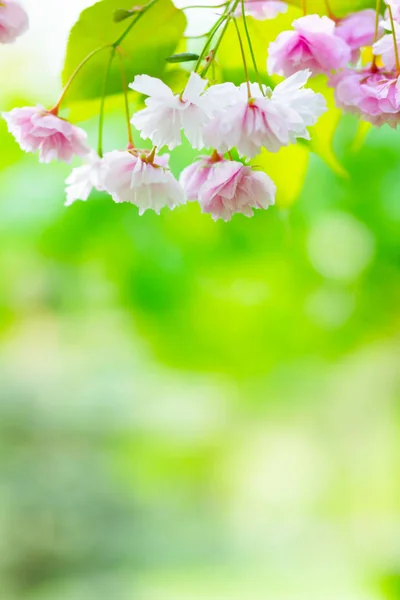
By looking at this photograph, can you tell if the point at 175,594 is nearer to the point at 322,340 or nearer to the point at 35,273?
the point at 322,340

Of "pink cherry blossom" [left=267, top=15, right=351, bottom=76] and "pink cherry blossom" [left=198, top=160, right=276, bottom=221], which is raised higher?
"pink cherry blossom" [left=267, top=15, right=351, bottom=76]

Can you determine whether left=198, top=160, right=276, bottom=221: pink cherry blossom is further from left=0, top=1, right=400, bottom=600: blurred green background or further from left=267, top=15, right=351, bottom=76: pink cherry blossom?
left=0, top=1, right=400, bottom=600: blurred green background

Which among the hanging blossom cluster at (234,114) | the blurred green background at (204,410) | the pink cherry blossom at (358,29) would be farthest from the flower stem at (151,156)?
the blurred green background at (204,410)

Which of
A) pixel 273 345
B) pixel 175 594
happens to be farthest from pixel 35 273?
pixel 175 594

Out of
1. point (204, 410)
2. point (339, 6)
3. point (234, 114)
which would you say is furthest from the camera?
point (204, 410)

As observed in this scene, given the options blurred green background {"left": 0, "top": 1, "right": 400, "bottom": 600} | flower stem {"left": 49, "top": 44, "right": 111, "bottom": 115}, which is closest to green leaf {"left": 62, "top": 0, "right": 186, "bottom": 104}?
flower stem {"left": 49, "top": 44, "right": 111, "bottom": 115}

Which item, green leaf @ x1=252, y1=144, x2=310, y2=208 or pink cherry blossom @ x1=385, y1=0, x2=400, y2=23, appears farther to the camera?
green leaf @ x1=252, y1=144, x2=310, y2=208

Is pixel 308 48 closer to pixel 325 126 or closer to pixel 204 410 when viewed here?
pixel 325 126

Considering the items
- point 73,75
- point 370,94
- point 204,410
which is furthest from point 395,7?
point 204,410
